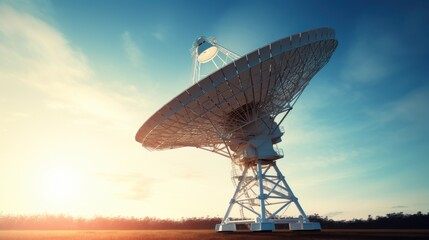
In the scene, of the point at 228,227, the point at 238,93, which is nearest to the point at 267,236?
the point at 228,227

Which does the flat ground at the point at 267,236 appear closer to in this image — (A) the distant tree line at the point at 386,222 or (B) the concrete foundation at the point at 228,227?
(B) the concrete foundation at the point at 228,227

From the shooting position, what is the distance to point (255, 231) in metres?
26.3

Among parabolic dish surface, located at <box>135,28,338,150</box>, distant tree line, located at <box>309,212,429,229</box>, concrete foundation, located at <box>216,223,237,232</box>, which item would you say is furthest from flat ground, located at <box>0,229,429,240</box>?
distant tree line, located at <box>309,212,429,229</box>

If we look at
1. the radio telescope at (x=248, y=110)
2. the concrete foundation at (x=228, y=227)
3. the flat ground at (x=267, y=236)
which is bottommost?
the flat ground at (x=267, y=236)

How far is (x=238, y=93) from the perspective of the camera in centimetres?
2398

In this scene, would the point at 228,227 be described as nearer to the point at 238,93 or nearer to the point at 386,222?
the point at 238,93

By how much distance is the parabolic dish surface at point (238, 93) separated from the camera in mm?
22234

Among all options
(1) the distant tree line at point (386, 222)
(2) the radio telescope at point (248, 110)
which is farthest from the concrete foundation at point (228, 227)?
(1) the distant tree line at point (386, 222)

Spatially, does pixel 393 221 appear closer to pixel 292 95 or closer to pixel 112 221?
pixel 292 95

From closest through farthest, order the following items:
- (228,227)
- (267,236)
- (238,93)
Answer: (267,236), (238,93), (228,227)

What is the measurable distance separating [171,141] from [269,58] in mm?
13065

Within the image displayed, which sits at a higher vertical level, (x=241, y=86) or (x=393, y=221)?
(x=241, y=86)

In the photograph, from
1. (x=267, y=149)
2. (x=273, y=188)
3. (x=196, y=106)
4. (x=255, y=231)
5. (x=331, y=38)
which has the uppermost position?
(x=331, y=38)

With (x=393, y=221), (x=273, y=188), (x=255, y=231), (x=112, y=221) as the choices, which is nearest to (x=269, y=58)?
(x=273, y=188)
